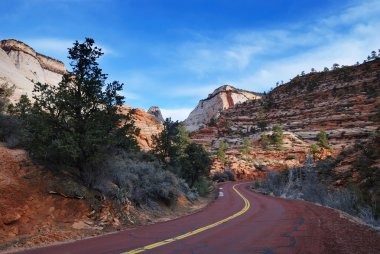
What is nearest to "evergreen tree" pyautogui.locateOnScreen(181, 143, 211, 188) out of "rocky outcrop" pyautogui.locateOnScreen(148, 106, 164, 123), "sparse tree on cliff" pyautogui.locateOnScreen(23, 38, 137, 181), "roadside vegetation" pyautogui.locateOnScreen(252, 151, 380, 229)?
"roadside vegetation" pyautogui.locateOnScreen(252, 151, 380, 229)

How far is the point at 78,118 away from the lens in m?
12.1

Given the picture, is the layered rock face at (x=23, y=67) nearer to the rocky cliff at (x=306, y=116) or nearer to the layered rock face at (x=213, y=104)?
the rocky cliff at (x=306, y=116)

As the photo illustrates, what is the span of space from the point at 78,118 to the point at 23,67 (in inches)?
2121

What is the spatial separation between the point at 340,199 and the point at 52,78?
67.2 m

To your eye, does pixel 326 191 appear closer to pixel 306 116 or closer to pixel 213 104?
pixel 306 116

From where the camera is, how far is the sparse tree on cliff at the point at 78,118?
37.6 ft

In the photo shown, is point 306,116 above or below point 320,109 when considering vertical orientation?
below

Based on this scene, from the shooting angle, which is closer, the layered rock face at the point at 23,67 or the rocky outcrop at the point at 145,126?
the rocky outcrop at the point at 145,126

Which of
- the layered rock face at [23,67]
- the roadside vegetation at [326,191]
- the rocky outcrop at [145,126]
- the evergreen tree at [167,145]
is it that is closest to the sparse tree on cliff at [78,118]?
the roadside vegetation at [326,191]

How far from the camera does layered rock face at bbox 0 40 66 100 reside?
46156 mm

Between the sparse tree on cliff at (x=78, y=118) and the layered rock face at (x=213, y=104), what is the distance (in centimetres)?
12706

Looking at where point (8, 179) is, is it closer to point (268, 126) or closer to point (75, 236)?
point (75, 236)

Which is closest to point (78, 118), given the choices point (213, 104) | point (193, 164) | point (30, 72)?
point (193, 164)

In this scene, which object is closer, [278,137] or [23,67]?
[23,67]
